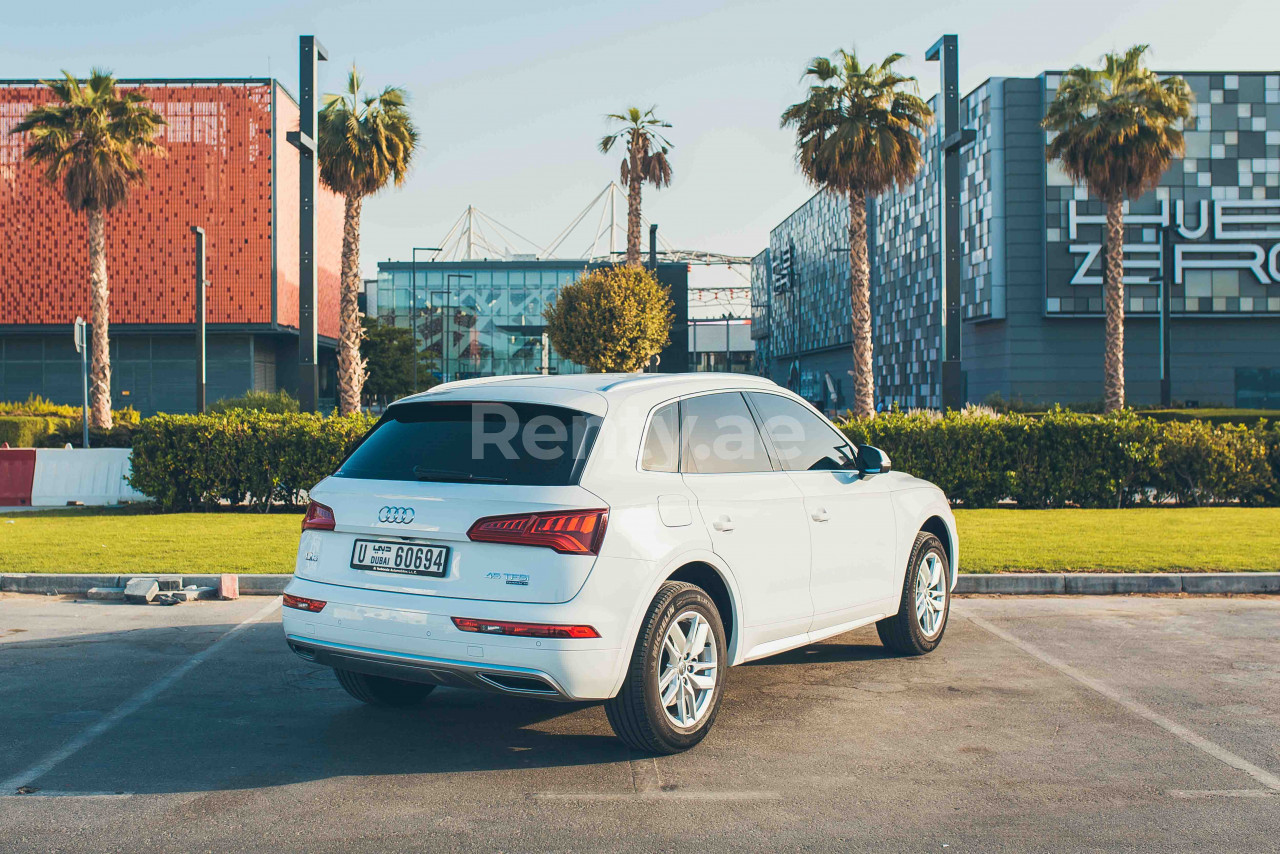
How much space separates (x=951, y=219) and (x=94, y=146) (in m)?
24.7

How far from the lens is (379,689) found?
5785 millimetres

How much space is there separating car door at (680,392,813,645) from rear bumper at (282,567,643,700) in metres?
0.74

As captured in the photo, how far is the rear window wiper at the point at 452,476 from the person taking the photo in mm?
4789

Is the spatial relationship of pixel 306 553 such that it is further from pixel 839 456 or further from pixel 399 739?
pixel 839 456

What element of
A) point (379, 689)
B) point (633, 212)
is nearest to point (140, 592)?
point (379, 689)

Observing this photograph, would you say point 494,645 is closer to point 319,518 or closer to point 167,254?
point 319,518

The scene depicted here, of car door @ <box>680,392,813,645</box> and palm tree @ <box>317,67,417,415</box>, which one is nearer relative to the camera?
car door @ <box>680,392,813,645</box>

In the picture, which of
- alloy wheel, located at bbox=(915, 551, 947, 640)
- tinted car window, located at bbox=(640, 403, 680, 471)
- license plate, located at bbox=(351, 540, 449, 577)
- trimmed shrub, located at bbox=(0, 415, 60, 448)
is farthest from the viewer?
trimmed shrub, located at bbox=(0, 415, 60, 448)

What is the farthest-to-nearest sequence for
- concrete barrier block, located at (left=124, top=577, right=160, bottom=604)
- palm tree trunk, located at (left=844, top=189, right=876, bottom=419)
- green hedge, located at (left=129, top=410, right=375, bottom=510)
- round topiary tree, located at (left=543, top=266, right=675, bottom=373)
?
round topiary tree, located at (left=543, top=266, right=675, bottom=373) < palm tree trunk, located at (left=844, top=189, right=876, bottom=419) < green hedge, located at (left=129, top=410, right=375, bottom=510) < concrete barrier block, located at (left=124, top=577, right=160, bottom=604)

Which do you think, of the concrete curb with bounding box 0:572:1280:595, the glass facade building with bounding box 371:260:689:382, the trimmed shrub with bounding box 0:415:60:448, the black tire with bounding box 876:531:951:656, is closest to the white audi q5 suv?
the black tire with bounding box 876:531:951:656

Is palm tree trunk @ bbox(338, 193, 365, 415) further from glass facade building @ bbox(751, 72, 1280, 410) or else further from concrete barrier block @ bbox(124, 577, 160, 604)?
glass facade building @ bbox(751, 72, 1280, 410)

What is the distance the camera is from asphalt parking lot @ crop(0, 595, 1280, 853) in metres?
4.04

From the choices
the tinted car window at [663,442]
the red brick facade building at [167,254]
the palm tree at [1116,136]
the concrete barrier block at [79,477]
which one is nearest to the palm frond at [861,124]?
the palm tree at [1116,136]

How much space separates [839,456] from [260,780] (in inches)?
142
